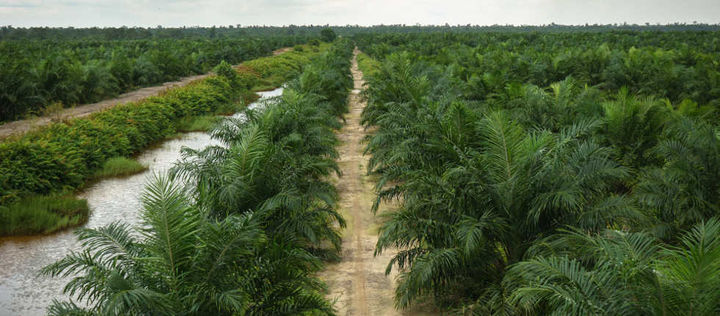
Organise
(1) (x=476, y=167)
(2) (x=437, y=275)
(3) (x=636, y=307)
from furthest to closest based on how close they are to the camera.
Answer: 1. (1) (x=476, y=167)
2. (2) (x=437, y=275)
3. (3) (x=636, y=307)

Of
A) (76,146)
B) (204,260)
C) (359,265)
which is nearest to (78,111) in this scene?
(76,146)

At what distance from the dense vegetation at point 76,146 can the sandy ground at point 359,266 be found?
5.29m

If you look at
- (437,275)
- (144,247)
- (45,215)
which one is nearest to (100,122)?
(45,215)

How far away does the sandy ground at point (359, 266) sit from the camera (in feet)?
20.2

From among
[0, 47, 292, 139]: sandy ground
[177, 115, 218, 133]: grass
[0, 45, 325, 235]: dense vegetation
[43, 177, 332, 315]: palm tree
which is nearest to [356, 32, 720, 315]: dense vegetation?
[43, 177, 332, 315]: palm tree

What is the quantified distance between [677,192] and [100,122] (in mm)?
14009

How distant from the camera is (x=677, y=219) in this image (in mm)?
6438

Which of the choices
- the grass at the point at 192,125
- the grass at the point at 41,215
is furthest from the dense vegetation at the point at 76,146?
the grass at the point at 192,125

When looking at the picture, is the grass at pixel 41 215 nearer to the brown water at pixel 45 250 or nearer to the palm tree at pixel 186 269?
the brown water at pixel 45 250

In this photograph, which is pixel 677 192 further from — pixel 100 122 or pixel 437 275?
pixel 100 122

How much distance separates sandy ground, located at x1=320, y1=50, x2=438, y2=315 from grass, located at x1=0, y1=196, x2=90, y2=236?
4.88 meters

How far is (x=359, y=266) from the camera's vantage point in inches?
287

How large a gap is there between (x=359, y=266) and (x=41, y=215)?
5879 millimetres

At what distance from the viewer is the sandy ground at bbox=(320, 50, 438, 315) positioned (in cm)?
617
